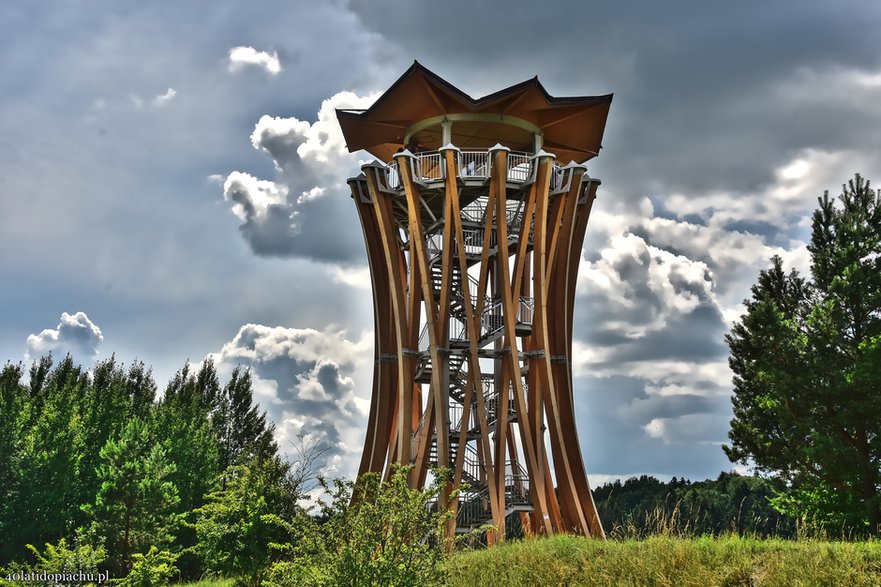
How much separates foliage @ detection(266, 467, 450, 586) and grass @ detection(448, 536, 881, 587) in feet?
5.61

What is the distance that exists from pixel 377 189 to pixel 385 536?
12.4 m

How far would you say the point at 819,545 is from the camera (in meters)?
8.84

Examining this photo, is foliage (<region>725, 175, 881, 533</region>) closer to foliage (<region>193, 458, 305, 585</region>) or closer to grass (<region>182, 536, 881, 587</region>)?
grass (<region>182, 536, 881, 587</region>)

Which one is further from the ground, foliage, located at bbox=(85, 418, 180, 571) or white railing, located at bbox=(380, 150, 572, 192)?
white railing, located at bbox=(380, 150, 572, 192)

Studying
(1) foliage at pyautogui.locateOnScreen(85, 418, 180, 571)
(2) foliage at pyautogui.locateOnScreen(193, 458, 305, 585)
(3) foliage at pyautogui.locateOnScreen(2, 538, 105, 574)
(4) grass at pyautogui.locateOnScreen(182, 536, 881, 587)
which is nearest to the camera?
(4) grass at pyautogui.locateOnScreen(182, 536, 881, 587)

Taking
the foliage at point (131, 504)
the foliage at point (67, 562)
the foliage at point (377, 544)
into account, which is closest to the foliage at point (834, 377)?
the foliage at point (377, 544)

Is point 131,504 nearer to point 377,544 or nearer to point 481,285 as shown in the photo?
point 481,285

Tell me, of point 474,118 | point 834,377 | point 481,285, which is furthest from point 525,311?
point 834,377

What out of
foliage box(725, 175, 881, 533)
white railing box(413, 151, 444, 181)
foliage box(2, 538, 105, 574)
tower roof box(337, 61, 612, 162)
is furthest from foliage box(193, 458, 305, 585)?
foliage box(725, 175, 881, 533)

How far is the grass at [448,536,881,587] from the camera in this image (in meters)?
7.83

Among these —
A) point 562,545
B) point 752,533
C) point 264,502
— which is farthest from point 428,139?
point 752,533

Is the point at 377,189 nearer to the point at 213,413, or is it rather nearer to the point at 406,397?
the point at 406,397

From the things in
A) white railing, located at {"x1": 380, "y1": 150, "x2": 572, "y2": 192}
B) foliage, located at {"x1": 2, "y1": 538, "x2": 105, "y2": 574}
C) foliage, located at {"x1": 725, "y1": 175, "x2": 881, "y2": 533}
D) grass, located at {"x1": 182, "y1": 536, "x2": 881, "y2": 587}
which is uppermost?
white railing, located at {"x1": 380, "y1": 150, "x2": 572, "y2": 192}

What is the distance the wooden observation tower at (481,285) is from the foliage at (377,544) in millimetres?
8257
